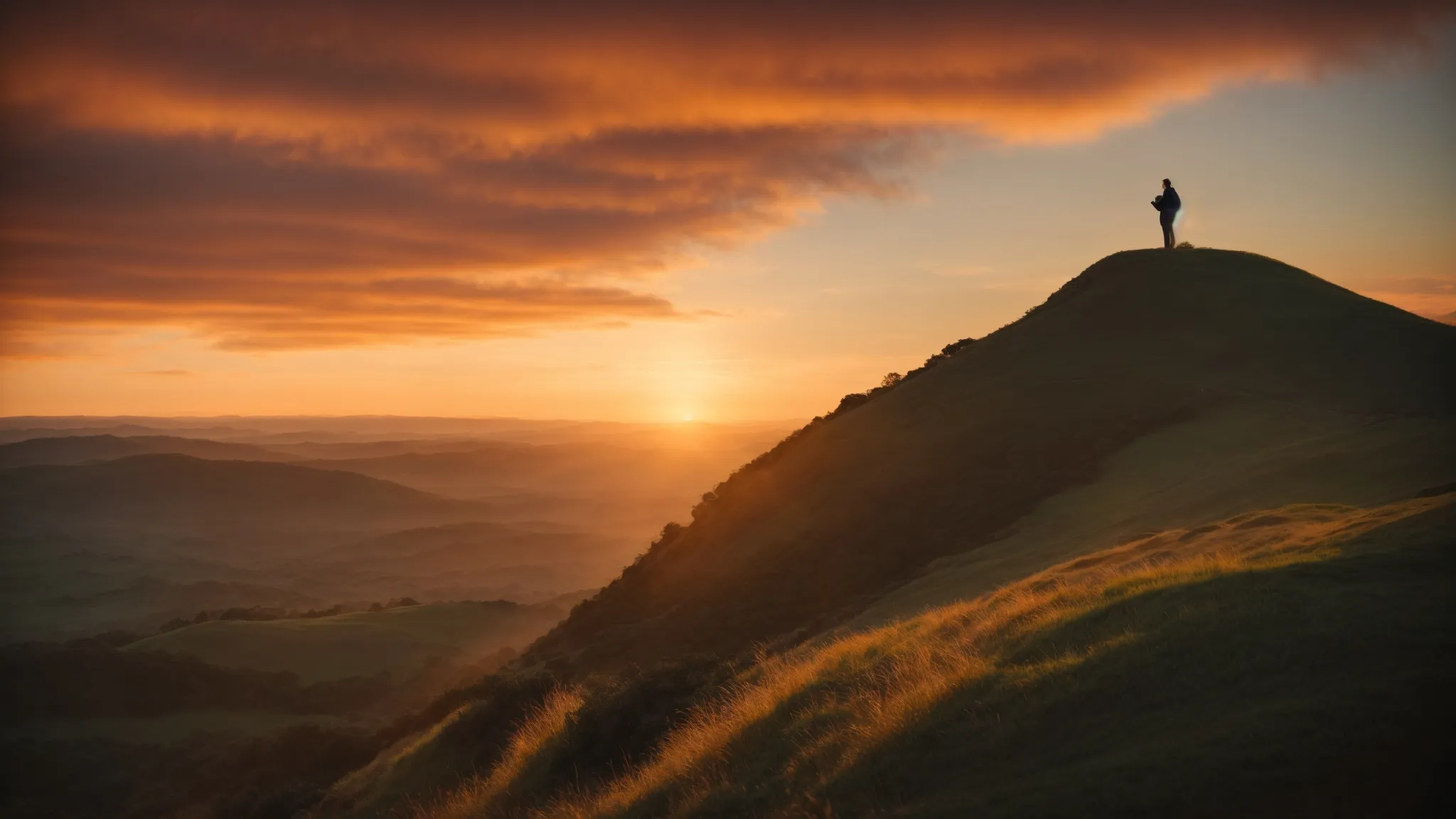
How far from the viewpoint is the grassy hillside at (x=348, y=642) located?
338ft

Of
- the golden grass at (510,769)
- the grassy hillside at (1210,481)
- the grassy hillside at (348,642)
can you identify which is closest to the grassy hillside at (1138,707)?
the golden grass at (510,769)

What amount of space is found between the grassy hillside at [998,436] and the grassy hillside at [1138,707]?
11.9 meters

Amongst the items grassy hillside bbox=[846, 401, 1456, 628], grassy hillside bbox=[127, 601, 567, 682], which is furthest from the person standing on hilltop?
grassy hillside bbox=[127, 601, 567, 682]

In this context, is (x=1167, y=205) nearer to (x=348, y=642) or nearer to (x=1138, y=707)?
(x=1138, y=707)

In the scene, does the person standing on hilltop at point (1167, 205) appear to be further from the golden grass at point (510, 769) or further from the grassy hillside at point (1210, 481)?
the golden grass at point (510, 769)

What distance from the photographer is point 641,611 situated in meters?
40.4

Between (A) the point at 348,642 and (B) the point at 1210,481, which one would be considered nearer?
(B) the point at 1210,481

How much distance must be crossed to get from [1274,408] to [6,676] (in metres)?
125

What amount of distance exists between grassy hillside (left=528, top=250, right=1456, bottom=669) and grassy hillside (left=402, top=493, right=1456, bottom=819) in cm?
1191

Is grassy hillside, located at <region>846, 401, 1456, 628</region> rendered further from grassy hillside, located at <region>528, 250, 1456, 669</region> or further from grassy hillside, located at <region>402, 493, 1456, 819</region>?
grassy hillside, located at <region>402, 493, 1456, 819</region>

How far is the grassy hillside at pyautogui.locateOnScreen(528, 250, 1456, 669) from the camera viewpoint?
1374 inches

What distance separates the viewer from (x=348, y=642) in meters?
111

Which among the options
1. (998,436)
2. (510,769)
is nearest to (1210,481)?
(998,436)

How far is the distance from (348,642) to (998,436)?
311 feet
